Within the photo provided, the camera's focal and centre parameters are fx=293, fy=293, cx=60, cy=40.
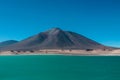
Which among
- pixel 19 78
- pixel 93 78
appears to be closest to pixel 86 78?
pixel 93 78

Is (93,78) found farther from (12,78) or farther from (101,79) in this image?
(12,78)

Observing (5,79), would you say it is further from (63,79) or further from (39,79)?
(63,79)

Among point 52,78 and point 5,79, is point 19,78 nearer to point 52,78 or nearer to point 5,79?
point 5,79

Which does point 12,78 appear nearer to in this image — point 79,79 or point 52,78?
point 52,78

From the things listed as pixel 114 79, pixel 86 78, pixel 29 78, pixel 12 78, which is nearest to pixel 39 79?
pixel 29 78

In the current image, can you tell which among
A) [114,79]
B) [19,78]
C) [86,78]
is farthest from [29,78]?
[114,79]

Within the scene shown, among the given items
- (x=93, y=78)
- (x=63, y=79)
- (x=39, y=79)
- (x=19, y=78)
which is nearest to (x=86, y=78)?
(x=93, y=78)
